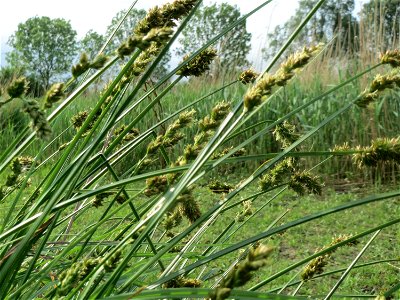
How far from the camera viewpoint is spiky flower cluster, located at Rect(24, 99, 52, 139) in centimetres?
70

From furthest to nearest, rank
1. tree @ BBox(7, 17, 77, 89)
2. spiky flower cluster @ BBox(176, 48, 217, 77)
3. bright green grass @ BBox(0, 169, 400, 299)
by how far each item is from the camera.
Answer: tree @ BBox(7, 17, 77, 89) < bright green grass @ BBox(0, 169, 400, 299) < spiky flower cluster @ BBox(176, 48, 217, 77)

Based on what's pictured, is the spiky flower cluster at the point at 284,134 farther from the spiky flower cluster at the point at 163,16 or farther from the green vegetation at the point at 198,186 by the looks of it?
the spiky flower cluster at the point at 163,16

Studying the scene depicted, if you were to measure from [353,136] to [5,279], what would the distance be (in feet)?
15.8

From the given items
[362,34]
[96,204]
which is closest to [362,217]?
[362,34]

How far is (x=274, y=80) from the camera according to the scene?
80 centimetres

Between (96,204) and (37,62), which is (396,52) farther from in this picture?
(37,62)

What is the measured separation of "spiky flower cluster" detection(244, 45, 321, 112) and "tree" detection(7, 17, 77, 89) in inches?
1659

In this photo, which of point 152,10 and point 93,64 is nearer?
point 93,64

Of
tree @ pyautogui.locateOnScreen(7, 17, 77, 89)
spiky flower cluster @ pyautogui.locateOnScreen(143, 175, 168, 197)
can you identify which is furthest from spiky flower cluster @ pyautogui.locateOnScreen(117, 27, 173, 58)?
tree @ pyautogui.locateOnScreen(7, 17, 77, 89)

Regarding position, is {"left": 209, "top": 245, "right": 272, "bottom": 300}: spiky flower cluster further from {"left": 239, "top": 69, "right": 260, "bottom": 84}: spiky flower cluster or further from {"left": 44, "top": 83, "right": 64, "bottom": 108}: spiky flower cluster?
{"left": 239, "top": 69, "right": 260, "bottom": 84}: spiky flower cluster

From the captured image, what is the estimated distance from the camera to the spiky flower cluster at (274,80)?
0.80m

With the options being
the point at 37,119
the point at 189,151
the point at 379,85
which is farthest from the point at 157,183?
the point at 379,85

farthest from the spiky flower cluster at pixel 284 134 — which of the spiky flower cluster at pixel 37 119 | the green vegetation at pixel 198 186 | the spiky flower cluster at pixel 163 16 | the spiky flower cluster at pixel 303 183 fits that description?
the spiky flower cluster at pixel 37 119

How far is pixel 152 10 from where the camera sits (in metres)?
0.96
